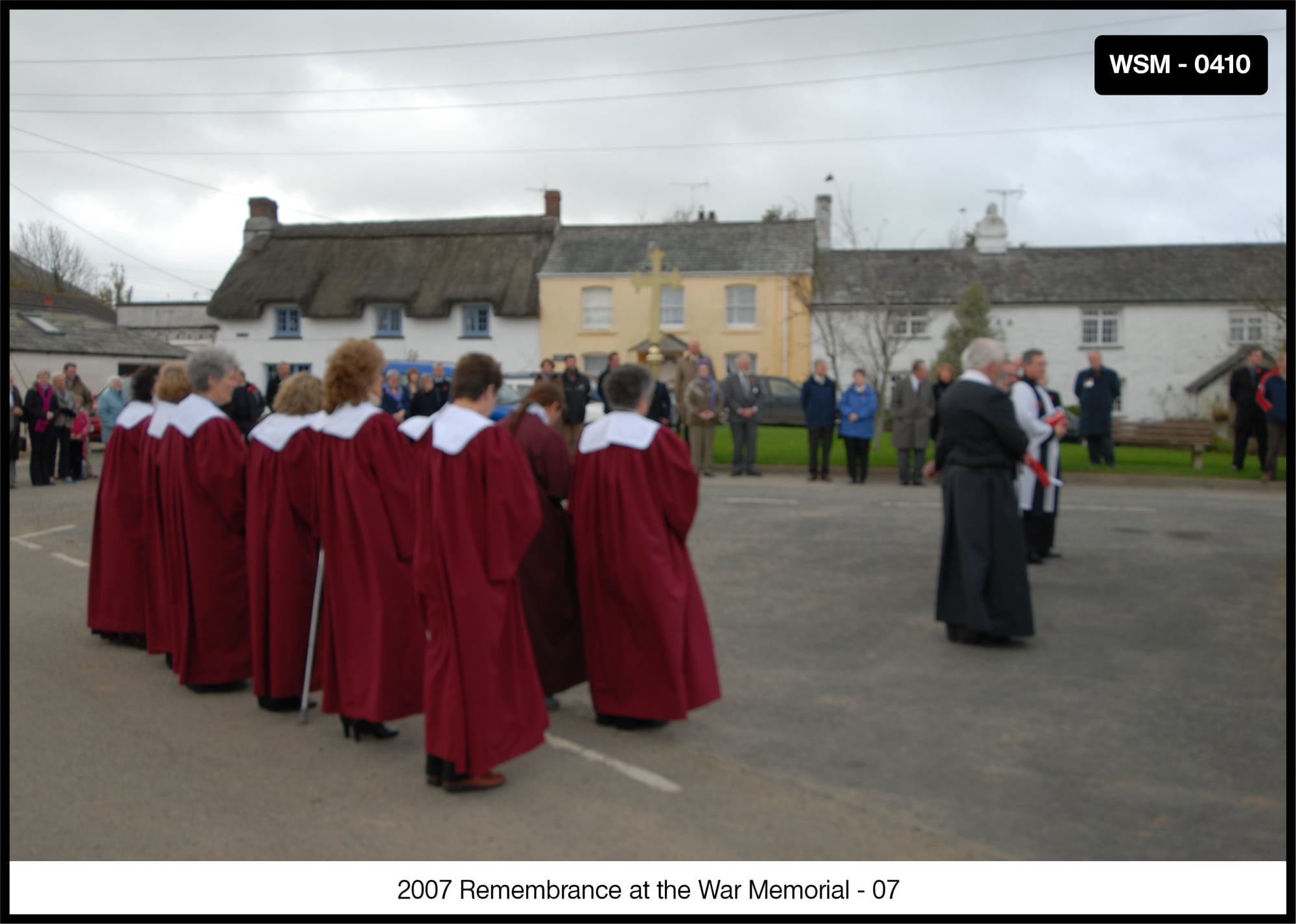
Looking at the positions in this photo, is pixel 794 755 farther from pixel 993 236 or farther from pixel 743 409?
pixel 993 236

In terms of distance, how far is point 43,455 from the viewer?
768 inches

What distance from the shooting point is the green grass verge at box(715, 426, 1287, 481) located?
18578 mm

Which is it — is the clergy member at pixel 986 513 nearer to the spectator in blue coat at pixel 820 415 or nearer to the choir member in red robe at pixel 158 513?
the choir member in red robe at pixel 158 513

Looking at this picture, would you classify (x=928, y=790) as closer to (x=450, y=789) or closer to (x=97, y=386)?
(x=450, y=789)

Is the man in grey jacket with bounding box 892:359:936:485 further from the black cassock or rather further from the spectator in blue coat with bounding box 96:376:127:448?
the spectator in blue coat with bounding box 96:376:127:448

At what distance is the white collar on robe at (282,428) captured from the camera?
6102mm

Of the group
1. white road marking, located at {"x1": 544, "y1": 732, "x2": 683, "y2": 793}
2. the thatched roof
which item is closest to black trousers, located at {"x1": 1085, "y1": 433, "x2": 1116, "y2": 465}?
white road marking, located at {"x1": 544, "y1": 732, "x2": 683, "y2": 793}

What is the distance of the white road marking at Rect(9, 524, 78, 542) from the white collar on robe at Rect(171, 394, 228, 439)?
7.46 meters

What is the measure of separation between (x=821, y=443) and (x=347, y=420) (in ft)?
45.3

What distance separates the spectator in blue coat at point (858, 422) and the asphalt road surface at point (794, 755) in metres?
8.07

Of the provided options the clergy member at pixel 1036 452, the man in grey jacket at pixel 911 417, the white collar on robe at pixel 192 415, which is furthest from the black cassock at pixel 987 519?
the man in grey jacket at pixel 911 417

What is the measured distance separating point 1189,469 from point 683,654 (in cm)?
1589

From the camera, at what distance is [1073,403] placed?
41281 mm

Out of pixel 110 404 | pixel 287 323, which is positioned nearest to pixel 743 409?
pixel 110 404
